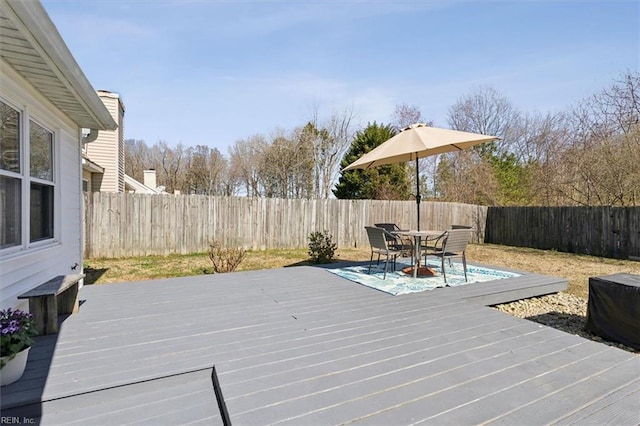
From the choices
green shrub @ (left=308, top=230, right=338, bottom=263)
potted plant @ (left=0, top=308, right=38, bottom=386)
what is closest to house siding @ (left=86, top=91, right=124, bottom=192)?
green shrub @ (left=308, top=230, right=338, bottom=263)

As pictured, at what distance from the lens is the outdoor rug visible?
164 inches

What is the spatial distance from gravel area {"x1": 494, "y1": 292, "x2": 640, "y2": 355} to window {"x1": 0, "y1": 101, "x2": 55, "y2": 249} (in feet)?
17.3

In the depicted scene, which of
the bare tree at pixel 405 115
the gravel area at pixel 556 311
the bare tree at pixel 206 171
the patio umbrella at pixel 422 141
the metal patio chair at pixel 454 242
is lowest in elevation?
the gravel area at pixel 556 311

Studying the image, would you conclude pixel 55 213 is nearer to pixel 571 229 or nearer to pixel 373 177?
pixel 571 229

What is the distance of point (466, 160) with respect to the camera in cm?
1595

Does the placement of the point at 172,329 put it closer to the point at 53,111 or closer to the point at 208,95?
the point at 53,111

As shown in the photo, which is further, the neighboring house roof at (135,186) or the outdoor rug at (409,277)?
→ the neighboring house roof at (135,186)

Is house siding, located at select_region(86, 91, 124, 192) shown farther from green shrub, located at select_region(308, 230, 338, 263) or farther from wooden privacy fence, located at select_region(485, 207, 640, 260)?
wooden privacy fence, located at select_region(485, 207, 640, 260)

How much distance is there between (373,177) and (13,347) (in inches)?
653

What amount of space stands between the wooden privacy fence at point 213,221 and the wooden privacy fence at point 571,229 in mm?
3649

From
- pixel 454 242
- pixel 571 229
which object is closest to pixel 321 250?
pixel 454 242

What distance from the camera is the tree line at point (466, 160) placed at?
10648mm

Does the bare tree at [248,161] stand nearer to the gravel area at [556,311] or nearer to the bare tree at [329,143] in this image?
the bare tree at [329,143]

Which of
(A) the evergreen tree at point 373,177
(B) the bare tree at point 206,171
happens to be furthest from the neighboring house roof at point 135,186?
(A) the evergreen tree at point 373,177
